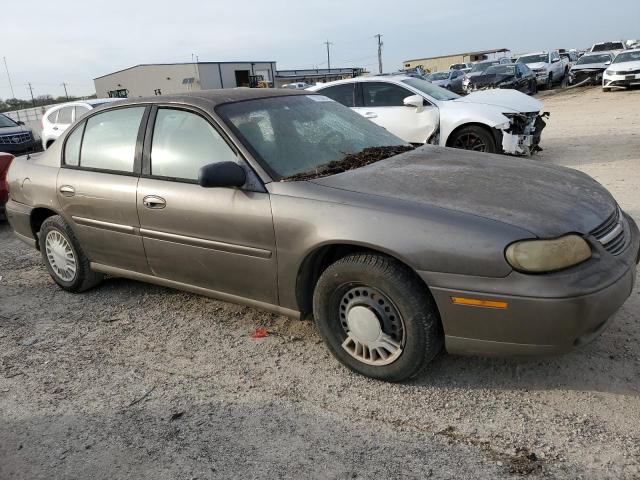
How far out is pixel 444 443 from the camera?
8.07 ft

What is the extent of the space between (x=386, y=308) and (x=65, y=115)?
11.2m

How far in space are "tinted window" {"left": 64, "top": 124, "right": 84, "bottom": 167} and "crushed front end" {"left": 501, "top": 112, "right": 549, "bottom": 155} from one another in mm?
5916

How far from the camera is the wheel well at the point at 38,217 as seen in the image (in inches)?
181

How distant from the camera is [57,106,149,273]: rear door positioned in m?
3.79

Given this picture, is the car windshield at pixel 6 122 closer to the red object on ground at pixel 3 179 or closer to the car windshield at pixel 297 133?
the red object on ground at pixel 3 179

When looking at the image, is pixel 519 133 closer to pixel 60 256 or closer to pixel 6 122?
pixel 60 256

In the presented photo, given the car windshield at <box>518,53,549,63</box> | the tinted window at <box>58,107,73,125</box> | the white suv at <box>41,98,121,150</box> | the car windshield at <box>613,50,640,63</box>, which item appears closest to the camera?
the white suv at <box>41,98,121,150</box>

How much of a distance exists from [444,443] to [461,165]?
1.72 meters

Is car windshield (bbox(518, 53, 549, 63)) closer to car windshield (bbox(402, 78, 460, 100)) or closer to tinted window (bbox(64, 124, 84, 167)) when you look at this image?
car windshield (bbox(402, 78, 460, 100))

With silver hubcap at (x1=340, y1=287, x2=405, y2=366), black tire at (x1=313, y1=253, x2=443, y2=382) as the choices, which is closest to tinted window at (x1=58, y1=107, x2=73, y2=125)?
black tire at (x1=313, y1=253, x2=443, y2=382)

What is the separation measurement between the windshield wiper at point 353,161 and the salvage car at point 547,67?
26879 millimetres

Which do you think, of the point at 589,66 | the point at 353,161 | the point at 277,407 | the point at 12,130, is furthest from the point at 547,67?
the point at 277,407

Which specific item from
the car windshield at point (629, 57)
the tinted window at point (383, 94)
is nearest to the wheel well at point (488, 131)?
the tinted window at point (383, 94)

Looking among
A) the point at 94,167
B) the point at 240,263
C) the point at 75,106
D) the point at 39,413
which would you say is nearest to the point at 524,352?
the point at 240,263
